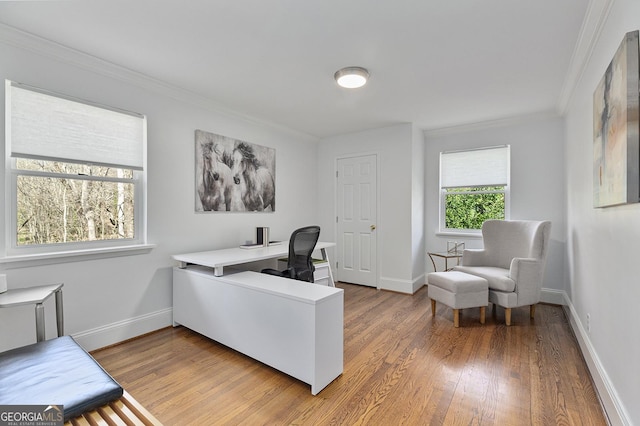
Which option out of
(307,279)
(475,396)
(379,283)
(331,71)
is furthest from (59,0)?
(379,283)

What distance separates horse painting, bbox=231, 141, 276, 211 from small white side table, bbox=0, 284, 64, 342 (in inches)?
78.6

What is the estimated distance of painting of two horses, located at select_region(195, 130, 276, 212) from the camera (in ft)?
10.6

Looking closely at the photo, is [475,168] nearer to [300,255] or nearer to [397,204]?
[397,204]

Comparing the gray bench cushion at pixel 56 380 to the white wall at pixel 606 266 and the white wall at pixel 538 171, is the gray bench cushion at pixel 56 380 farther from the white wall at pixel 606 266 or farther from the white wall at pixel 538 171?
the white wall at pixel 538 171

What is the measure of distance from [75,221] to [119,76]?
4.19ft

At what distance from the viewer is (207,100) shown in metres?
3.22

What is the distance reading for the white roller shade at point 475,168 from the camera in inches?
159

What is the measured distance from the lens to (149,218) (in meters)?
2.78

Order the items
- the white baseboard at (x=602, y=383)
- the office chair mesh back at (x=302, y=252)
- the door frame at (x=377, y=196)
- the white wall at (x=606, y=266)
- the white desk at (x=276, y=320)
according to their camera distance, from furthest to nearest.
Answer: the door frame at (x=377, y=196)
the office chair mesh back at (x=302, y=252)
the white desk at (x=276, y=320)
the white baseboard at (x=602, y=383)
the white wall at (x=606, y=266)

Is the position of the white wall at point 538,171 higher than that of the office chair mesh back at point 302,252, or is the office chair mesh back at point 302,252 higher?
the white wall at point 538,171

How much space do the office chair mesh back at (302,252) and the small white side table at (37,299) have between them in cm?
165

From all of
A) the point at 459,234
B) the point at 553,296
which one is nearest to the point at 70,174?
the point at 459,234

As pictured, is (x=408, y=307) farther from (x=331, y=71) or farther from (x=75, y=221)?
(x=75, y=221)

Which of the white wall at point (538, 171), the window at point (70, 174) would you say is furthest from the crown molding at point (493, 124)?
the window at point (70, 174)
